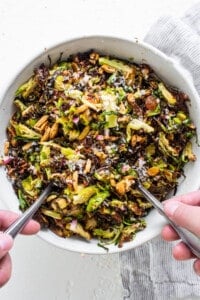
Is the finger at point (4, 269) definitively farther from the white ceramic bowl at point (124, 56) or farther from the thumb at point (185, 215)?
the thumb at point (185, 215)

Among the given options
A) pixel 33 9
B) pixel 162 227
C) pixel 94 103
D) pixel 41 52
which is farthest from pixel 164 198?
pixel 33 9

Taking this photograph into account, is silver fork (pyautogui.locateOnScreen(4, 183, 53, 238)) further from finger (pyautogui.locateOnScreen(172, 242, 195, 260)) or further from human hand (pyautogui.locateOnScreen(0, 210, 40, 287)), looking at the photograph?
finger (pyautogui.locateOnScreen(172, 242, 195, 260))

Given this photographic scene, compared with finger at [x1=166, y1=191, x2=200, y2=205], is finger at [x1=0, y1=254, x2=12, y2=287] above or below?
below

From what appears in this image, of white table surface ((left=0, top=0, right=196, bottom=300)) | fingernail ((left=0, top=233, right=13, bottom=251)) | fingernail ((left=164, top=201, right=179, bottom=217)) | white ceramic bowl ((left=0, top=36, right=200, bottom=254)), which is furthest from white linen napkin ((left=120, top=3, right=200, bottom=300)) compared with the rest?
fingernail ((left=0, top=233, right=13, bottom=251))

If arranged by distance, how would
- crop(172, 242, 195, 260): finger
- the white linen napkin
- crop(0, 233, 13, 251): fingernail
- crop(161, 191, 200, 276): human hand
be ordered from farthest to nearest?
1. the white linen napkin
2. crop(172, 242, 195, 260): finger
3. crop(161, 191, 200, 276): human hand
4. crop(0, 233, 13, 251): fingernail

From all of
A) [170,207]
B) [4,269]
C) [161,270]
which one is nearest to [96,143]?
[170,207]

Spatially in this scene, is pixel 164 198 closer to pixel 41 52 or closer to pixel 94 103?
pixel 94 103

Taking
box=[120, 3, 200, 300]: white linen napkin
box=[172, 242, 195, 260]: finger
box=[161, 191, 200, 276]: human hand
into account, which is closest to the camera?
box=[161, 191, 200, 276]: human hand

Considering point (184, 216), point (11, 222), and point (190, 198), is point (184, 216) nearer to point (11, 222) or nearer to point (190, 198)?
point (190, 198)
